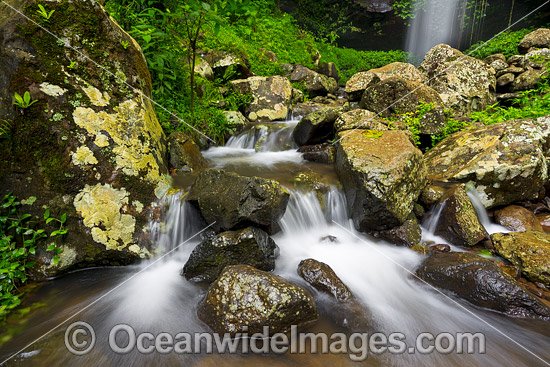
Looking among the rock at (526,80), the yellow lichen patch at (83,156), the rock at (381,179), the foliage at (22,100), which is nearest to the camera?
the foliage at (22,100)

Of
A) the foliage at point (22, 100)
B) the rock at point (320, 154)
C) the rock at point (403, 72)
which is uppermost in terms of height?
the rock at point (403, 72)

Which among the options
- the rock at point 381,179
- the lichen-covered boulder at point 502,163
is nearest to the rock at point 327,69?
the lichen-covered boulder at point 502,163

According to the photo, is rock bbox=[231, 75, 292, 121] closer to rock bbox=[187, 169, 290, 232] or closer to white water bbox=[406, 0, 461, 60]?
rock bbox=[187, 169, 290, 232]

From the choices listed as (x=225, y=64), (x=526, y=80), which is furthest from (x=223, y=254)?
(x=526, y=80)

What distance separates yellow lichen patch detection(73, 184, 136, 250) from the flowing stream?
1.08ft

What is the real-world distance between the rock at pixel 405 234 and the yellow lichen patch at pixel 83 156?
3.97 m

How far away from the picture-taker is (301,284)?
3.17m

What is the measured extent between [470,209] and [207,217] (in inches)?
148

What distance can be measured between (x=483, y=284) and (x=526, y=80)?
10.0 m

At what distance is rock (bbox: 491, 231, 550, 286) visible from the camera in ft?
10.3

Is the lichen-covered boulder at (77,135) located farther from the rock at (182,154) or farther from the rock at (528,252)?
the rock at (528,252)

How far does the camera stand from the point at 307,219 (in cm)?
430

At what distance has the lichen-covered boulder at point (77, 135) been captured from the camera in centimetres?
304

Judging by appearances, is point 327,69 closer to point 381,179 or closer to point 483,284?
point 381,179
